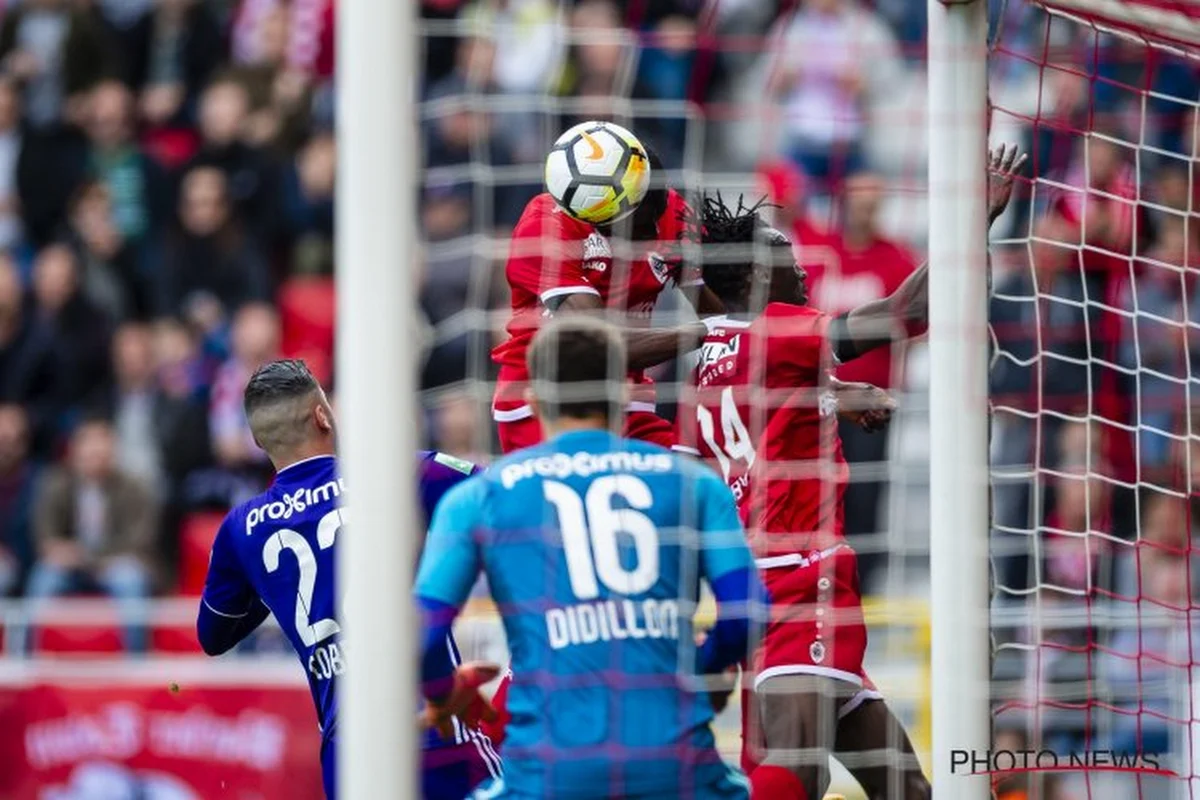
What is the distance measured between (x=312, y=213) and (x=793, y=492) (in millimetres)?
6033

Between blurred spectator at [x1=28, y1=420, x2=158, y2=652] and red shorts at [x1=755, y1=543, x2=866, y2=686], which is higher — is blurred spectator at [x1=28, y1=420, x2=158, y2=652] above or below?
above

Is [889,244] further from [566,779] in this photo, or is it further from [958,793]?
[566,779]

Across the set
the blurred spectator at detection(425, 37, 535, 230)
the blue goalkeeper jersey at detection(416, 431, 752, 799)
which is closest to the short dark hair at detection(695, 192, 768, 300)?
the blue goalkeeper jersey at detection(416, 431, 752, 799)

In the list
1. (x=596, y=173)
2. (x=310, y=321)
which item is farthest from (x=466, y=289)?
(x=596, y=173)

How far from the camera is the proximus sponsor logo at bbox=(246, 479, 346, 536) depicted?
20.1ft

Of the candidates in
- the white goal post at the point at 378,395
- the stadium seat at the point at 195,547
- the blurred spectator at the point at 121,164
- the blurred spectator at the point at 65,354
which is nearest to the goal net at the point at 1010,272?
the stadium seat at the point at 195,547

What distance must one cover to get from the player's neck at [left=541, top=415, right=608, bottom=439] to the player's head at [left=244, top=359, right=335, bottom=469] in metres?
1.27

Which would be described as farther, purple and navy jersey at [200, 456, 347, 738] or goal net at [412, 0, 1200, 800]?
goal net at [412, 0, 1200, 800]

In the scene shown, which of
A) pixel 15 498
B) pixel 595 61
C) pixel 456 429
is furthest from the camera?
pixel 15 498

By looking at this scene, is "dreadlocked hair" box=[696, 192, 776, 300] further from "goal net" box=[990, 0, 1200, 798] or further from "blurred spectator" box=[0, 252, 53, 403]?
"blurred spectator" box=[0, 252, 53, 403]

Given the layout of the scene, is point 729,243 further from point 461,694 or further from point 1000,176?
point 461,694

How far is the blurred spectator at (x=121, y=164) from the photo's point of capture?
41.5 ft

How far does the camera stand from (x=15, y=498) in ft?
39.4

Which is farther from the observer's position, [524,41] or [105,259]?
[105,259]
